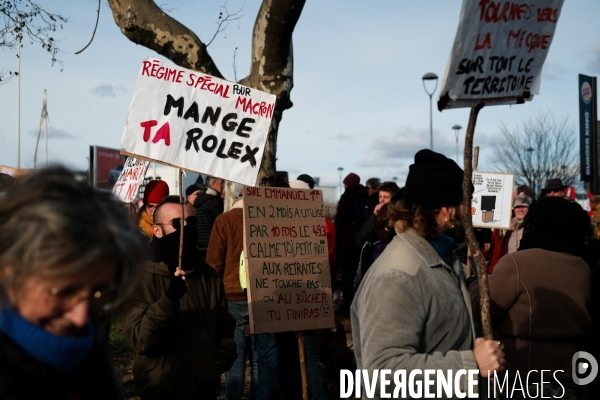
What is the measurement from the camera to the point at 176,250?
446 centimetres

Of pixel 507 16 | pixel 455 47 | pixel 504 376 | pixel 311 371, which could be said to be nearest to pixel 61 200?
pixel 455 47

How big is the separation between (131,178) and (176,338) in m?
5.34

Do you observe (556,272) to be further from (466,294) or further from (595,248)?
(595,248)

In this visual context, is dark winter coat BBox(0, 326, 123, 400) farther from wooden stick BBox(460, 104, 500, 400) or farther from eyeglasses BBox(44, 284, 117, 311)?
wooden stick BBox(460, 104, 500, 400)

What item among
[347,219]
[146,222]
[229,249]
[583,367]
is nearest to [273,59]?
[146,222]

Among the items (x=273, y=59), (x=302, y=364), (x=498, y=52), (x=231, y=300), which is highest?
(x=273, y=59)

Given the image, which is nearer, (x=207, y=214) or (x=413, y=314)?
(x=413, y=314)

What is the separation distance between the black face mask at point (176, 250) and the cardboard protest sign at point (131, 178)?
4.34m

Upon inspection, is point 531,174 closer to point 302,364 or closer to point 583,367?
point 302,364

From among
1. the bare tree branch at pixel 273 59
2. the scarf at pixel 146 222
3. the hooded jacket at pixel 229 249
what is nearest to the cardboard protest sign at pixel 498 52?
the hooded jacket at pixel 229 249

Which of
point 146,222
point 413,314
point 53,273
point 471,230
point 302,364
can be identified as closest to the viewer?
point 53,273

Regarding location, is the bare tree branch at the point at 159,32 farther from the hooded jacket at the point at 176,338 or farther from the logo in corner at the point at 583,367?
the logo in corner at the point at 583,367

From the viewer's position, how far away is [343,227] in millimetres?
11672

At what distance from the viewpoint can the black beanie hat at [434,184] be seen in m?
3.09
